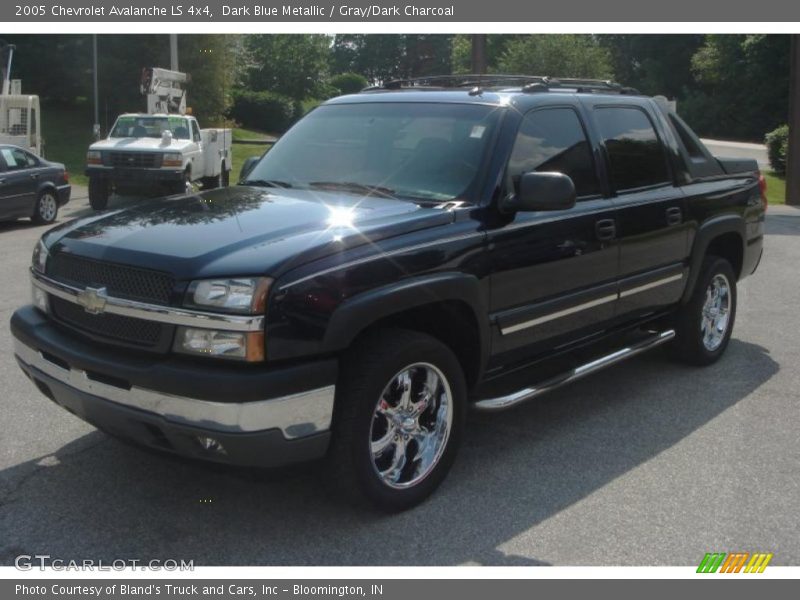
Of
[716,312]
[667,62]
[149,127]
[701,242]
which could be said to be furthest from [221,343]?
[667,62]

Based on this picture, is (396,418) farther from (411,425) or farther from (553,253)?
(553,253)

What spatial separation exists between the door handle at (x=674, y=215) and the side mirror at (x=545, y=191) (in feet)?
5.17

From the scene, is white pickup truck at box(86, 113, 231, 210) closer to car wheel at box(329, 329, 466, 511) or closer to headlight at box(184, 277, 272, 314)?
car wheel at box(329, 329, 466, 511)

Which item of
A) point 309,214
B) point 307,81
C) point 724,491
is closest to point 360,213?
point 309,214

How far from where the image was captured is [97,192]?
60.5 ft

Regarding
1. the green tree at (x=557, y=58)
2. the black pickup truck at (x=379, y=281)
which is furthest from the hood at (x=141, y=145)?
the green tree at (x=557, y=58)

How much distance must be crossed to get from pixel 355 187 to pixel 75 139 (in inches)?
1305

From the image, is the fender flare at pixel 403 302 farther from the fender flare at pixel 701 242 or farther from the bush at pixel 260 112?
the bush at pixel 260 112

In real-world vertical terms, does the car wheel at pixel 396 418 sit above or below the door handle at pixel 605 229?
below

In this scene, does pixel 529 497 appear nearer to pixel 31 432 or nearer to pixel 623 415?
pixel 623 415

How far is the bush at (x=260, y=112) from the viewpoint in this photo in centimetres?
4431

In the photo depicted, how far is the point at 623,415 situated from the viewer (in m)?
A: 5.53

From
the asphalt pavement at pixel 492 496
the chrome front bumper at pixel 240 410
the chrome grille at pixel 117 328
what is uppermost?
the chrome grille at pixel 117 328

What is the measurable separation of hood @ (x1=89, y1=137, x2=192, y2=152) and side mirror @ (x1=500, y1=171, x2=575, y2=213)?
1487 centimetres
